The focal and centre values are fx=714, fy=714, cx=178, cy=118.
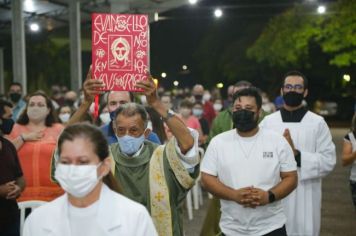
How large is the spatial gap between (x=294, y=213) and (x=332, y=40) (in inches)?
1281

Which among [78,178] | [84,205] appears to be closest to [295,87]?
[84,205]

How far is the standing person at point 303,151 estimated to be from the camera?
694cm

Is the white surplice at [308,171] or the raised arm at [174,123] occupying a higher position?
the raised arm at [174,123]

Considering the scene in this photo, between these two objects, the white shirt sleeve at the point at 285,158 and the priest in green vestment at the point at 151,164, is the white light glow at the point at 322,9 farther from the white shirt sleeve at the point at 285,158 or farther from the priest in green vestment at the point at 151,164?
the priest in green vestment at the point at 151,164

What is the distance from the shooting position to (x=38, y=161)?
24.4 ft

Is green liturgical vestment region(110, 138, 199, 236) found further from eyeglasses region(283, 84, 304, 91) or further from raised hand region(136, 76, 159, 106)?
eyeglasses region(283, 84, 304, 91)

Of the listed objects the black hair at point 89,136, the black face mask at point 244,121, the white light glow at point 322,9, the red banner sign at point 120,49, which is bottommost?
the black face mask at point 244,121

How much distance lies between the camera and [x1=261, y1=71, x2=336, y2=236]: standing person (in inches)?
273

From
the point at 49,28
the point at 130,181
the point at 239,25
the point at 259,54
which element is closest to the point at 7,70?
the point at 49,28

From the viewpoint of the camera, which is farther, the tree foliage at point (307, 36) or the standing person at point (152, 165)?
the tree foliage at point (307, 36)

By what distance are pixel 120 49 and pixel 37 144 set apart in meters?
2.49

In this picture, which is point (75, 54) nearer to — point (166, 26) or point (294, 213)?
point (294, 213)

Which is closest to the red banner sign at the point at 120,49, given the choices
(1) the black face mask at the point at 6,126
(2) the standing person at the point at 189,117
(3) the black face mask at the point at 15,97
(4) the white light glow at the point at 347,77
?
(1) the black face mask at the point at 6,126

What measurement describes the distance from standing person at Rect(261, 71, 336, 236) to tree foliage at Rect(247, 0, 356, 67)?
27810 mm
